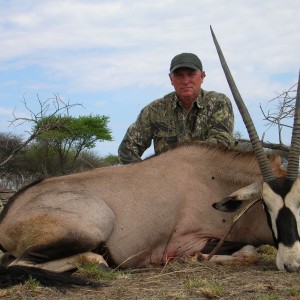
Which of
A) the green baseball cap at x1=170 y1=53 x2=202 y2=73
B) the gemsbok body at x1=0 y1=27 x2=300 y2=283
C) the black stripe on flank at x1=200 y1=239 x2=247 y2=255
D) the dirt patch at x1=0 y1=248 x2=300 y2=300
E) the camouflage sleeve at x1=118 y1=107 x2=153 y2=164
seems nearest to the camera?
the dirt patch at x1=0 y1=248 x2=300 y2=300

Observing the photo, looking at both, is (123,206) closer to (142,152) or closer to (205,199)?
(205,199)

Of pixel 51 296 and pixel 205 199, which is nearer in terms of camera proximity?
pixel 51 296

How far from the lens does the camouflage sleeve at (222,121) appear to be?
6.08 metres

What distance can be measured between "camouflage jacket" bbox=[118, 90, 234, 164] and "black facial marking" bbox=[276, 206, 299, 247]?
211 cm

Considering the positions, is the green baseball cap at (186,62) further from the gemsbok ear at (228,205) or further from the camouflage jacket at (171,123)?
the gemsbok ear at (228,205)

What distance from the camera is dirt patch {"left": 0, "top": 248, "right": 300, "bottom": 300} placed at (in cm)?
344

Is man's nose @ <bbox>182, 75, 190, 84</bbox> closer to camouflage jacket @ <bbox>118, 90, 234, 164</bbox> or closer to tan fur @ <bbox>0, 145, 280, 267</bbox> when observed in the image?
camouflage jacket @ <bbox>118, 90, 234, 164</bbox>

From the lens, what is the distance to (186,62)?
246 inches

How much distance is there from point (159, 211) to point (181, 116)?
191 centimetres

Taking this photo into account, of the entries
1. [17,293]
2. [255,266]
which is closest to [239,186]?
[255,266]

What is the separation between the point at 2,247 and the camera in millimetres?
4676

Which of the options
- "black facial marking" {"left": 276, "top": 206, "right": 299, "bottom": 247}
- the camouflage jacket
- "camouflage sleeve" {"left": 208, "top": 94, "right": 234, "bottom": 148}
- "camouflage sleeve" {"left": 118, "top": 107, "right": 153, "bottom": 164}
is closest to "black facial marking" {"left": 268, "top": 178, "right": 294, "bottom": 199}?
"black facial marking" {"left": 276, "top": 206, "right": 299, "bottom": 247}

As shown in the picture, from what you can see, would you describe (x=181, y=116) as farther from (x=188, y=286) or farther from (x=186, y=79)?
(x=188, y=286)

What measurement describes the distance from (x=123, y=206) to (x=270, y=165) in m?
1.14
